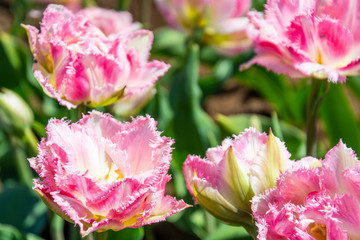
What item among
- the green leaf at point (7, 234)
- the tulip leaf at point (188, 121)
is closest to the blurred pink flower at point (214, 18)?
the tulip leaf at point (188, 121)

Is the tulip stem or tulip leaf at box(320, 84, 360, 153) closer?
the tulip stem

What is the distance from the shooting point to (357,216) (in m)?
0.48

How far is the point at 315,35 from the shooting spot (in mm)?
647

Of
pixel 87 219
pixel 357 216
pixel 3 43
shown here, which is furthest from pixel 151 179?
pixel 3 43

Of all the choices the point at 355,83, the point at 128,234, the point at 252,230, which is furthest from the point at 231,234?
the point at 355,83

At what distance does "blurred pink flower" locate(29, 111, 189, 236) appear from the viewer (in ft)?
1.67

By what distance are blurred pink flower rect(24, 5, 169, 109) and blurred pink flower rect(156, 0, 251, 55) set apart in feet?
1.62

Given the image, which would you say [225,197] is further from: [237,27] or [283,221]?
[237,27]

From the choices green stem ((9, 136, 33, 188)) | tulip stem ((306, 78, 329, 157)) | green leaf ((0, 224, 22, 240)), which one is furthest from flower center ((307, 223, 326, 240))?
green stem ((9, 136, 33, 188))

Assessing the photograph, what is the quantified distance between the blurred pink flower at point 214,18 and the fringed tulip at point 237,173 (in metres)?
0.58

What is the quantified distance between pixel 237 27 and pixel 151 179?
2.25 ft

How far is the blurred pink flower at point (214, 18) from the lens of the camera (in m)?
1.14

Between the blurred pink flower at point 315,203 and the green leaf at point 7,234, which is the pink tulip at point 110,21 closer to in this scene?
the green leaf at point 7,234

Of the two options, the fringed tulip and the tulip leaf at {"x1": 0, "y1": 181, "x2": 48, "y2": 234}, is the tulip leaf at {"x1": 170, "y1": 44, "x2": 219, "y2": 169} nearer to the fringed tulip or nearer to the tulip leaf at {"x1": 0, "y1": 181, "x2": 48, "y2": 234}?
the tulip leaf at {"x1": 0, "y1": 181, "x2": 48, "y2": 234}
